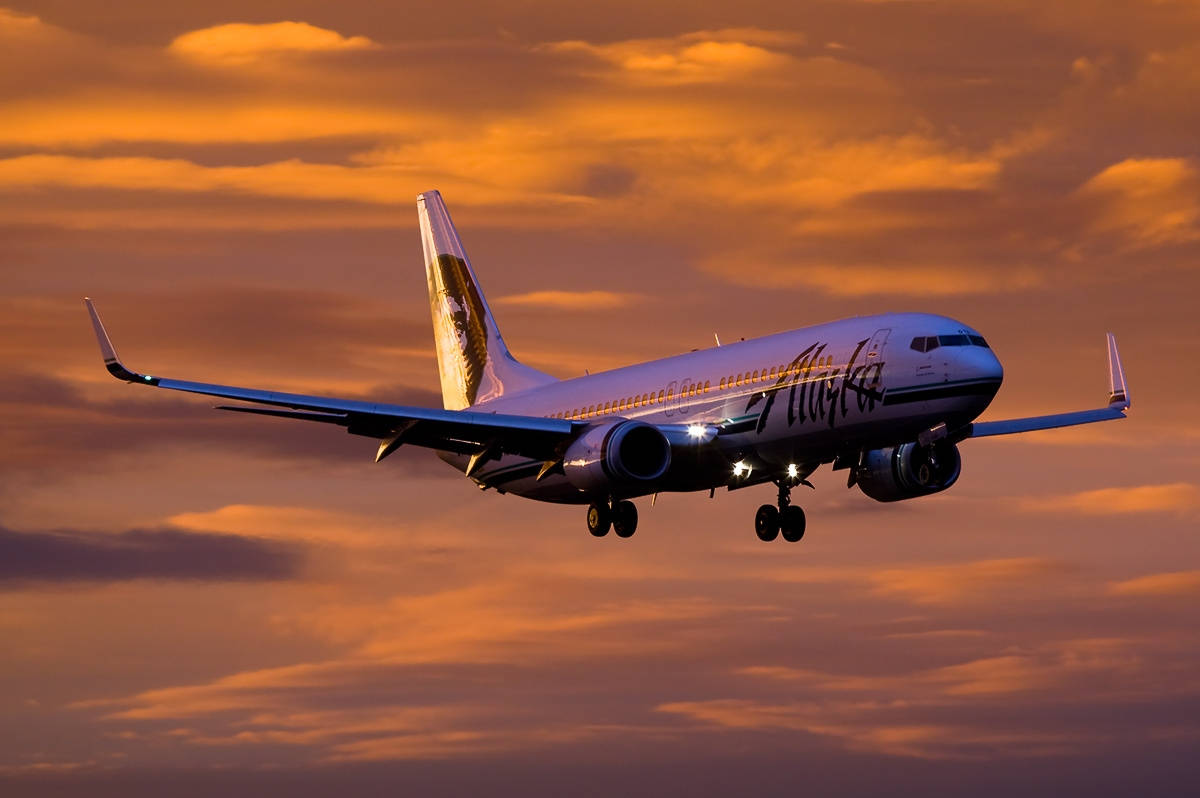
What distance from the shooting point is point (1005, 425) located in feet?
203

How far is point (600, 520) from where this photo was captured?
58688 millimetres

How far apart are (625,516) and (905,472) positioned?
28.1ft

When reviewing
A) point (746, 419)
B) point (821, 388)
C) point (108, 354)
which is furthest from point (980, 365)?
point (108, 354)

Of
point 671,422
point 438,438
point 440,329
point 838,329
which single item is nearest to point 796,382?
point 838,329

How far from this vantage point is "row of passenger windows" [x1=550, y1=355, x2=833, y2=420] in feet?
172

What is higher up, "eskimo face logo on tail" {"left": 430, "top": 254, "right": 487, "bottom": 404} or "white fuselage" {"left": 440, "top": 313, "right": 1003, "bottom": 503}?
"eskimo face logo on tail" {"left": 430, "top": 254, "right": 487, "bottom": 404}

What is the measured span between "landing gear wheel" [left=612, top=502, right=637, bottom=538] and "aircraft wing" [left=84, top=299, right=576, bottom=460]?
102 inches

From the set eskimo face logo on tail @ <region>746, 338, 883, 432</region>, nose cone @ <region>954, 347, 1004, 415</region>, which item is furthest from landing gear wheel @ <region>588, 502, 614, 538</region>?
nose cone @ <region>954, 347, 1004, 415</region>

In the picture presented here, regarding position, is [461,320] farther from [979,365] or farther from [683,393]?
[979,365]

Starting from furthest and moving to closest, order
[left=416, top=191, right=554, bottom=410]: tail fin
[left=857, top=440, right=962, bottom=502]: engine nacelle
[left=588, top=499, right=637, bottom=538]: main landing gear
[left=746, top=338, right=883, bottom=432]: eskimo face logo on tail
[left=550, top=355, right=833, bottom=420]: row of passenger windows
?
[left=416, top=191, right=554, bottom=410]: tail fin < [left=588, top=499, right=637, bottom=538]: main landing gear < [left=857, top=440, right=962, bottom=502]: engine nacelle < [left=550, top=355, right=833, bottom=420]: row of passenger windows < [left=746, top=338, right=883, bottom=432]: eskimo face logo on tail

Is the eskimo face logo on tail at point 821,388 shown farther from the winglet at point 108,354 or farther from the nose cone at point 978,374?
the winglet at point 108,354

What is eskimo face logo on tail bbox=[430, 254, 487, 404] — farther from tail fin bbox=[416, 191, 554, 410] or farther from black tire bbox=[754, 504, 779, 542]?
black tire bbox=[754, 504, 779, 542]

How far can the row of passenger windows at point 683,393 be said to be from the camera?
52.6 meters

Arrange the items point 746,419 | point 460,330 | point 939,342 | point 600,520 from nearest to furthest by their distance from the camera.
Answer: point 939,342 → point 746,419 → point 600,520 → point 460,330
